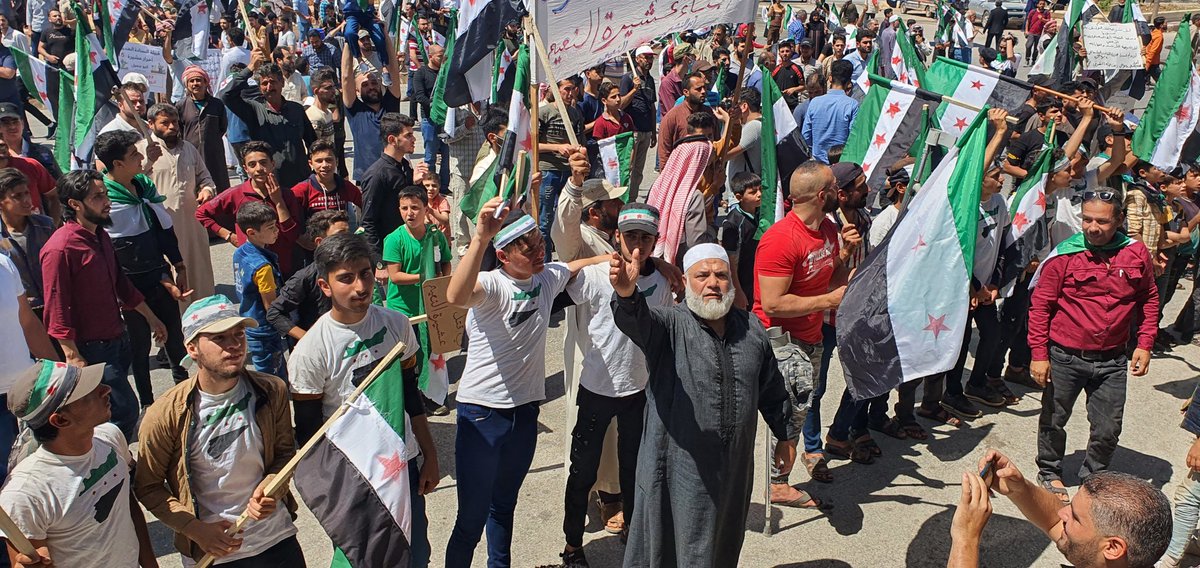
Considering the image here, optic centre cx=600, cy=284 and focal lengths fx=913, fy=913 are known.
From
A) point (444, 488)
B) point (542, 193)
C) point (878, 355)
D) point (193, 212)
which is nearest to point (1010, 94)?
point (878, 355)

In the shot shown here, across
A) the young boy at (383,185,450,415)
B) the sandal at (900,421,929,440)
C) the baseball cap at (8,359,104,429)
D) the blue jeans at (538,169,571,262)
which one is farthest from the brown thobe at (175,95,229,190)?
the sandal at (900,421,929,440)

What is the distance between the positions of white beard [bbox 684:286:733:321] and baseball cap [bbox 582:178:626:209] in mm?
1456

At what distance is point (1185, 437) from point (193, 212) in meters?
7.94

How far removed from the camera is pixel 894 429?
6.49m

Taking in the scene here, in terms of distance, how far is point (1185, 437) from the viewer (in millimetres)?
6617

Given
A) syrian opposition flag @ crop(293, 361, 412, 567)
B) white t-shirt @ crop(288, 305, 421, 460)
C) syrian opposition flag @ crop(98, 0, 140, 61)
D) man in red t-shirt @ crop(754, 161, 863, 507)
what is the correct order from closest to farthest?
syrian opposition flag @ crop(293, 361, 412, 567) < white t-shirt @ crop(288, 305, 421, 460) < man in red t-shirt @ crop(754, 161, 863, 507) < syrian opposition flag @ crop(98, 0, 140, 61)

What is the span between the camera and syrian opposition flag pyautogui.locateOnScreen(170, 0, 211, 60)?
1320cm

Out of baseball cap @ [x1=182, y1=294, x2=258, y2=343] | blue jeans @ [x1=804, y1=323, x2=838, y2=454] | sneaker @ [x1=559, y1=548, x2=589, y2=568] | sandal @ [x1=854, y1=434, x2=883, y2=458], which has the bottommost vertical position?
sandal @ [x1=854, y1=434, x2=883, y2=458]

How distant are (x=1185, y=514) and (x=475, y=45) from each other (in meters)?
5.07

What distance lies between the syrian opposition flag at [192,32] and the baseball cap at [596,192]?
997 centimetres

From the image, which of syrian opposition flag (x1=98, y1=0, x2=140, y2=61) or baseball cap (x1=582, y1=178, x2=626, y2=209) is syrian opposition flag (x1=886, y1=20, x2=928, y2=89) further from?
syrian opposition flag (x1=98, y1=0, x2=140, y2=61)

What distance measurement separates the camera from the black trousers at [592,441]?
470cm

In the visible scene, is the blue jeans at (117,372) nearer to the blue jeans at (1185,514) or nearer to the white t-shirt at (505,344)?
the white t-shirt at (505,344)

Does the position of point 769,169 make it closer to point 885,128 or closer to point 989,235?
point 989,235
